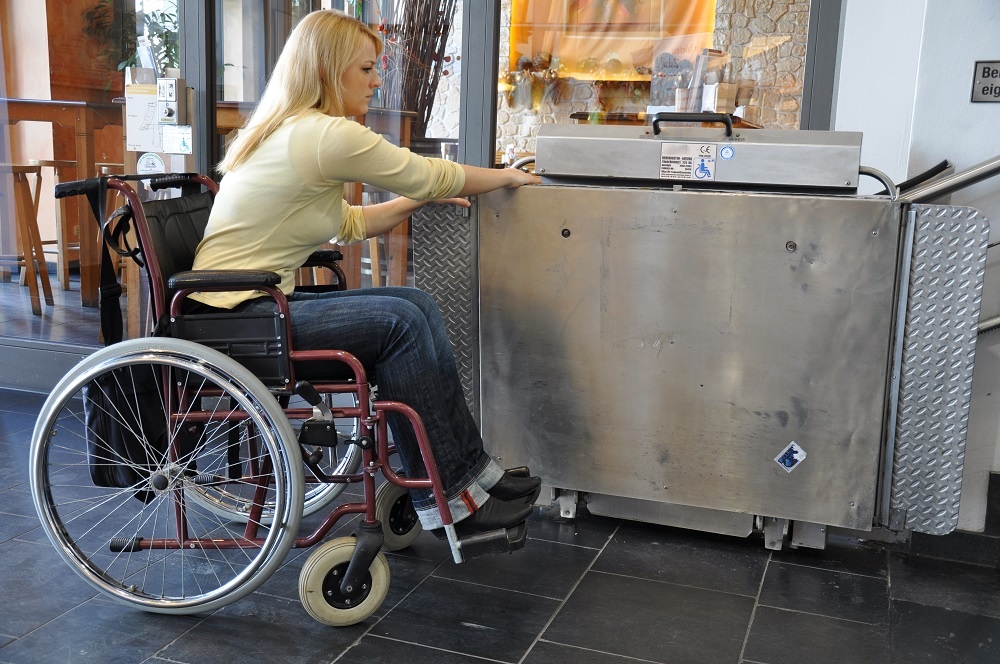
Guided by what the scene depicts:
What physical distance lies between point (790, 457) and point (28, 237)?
10.6 ft

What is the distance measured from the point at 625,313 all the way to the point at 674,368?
18 centimetres

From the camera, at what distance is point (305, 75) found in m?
2.04

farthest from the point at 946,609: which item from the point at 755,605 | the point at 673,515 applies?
the point at 673,515

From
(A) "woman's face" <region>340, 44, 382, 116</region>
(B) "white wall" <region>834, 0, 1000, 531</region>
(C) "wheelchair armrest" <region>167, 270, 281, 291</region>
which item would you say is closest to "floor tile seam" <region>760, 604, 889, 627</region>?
(B) "white wall" <region>834, 0, 1000, 531</region>

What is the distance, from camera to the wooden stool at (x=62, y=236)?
12.7 ft

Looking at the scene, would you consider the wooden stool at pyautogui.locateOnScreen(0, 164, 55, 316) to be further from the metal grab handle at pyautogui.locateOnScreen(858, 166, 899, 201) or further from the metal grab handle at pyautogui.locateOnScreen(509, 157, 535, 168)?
the metal grab handle at pyautogui.locateOnScreen(858, 166, 899, 201)

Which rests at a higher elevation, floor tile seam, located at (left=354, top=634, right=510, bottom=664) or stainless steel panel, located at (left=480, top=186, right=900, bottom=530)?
stainless steel panel, located at (left=480, top=186, right=900, bottom=530)

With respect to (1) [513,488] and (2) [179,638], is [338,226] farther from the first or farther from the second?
(2) [179,638]

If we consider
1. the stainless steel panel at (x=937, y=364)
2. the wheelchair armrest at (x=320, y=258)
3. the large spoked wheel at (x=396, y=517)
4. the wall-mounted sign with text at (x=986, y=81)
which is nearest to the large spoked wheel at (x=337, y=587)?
the large spoked wheel at (x=396, y=517)

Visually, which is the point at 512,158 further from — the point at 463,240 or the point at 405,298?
the point at 405,298

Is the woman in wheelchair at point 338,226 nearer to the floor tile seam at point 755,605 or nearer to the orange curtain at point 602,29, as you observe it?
the floor tile seam at point 755,605

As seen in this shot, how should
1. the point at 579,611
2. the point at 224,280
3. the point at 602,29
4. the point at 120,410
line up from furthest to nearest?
the point at 602,29 < the point at 579,611 < the point at 120,410 < the point at 224,280

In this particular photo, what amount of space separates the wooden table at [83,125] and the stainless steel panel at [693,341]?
7.01 ft

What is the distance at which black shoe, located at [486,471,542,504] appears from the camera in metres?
2.13
